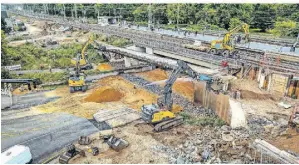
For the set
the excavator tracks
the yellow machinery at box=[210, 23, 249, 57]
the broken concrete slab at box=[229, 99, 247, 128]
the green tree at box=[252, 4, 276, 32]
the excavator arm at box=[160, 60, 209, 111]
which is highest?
the green tree at box=[252, 4, 276, 32]

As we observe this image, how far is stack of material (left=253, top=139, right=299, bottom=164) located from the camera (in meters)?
16.0

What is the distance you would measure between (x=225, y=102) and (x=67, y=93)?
56.9ft

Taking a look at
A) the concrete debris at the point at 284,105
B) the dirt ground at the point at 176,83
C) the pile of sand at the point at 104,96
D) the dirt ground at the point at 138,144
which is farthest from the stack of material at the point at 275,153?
the pile of sand at the point at 104,96

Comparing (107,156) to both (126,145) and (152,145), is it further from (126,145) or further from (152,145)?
(152,145)

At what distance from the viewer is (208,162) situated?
1723cm

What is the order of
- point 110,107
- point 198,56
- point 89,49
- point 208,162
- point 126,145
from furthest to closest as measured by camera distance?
1. point 89,49
2. point 198,56
3. point 110,107
4. point 126,145
5. point 208,162

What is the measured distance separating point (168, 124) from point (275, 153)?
803 centimetres

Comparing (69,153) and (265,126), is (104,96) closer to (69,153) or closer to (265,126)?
(69,153)

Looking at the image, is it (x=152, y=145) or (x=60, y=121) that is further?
(x=60, y=121)

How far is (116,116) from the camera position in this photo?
2350 centimetres

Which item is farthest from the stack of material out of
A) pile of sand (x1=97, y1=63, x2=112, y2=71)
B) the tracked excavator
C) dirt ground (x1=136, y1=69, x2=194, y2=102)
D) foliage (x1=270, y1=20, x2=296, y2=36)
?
foliage (x1=270, y1=20, x2=296, y2=36)

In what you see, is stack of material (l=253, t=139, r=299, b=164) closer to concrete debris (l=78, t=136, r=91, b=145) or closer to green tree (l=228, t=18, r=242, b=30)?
concrete debris (l=78, t=136, r=91, b=145)

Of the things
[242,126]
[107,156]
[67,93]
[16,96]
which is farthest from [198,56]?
[16,96]

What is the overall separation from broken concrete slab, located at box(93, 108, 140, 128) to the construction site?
9 cm
